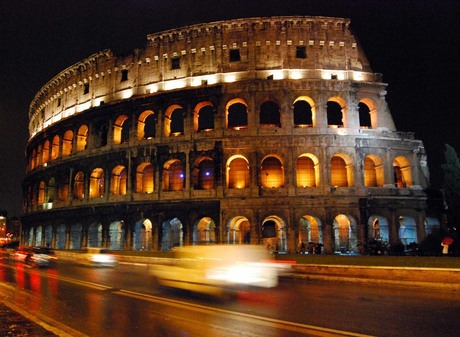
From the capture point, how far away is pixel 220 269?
1003 cm

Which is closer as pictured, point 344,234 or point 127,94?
point 344,234

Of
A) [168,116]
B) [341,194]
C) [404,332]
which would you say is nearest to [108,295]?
[404,332]

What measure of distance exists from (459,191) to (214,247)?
934 inches

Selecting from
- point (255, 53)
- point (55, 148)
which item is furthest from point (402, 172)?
point (55, 148)

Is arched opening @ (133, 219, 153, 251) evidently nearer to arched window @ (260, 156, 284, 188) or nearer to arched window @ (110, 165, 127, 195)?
arched window @ (110, 165, 127, 195)

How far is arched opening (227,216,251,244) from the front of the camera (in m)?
29.1

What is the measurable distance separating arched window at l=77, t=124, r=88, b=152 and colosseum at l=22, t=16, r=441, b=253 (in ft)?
8.50

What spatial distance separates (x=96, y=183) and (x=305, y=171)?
19624 mm

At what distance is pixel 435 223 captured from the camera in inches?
1229

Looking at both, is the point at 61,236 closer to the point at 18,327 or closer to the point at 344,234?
the point at 344,234

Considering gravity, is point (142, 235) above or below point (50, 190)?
below

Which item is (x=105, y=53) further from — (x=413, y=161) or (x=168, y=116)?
(x=413, y=161)

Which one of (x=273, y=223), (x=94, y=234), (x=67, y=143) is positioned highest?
(x=67, y=143)

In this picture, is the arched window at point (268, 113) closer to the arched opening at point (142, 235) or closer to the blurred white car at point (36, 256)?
the arched opening at point (142, 235)
